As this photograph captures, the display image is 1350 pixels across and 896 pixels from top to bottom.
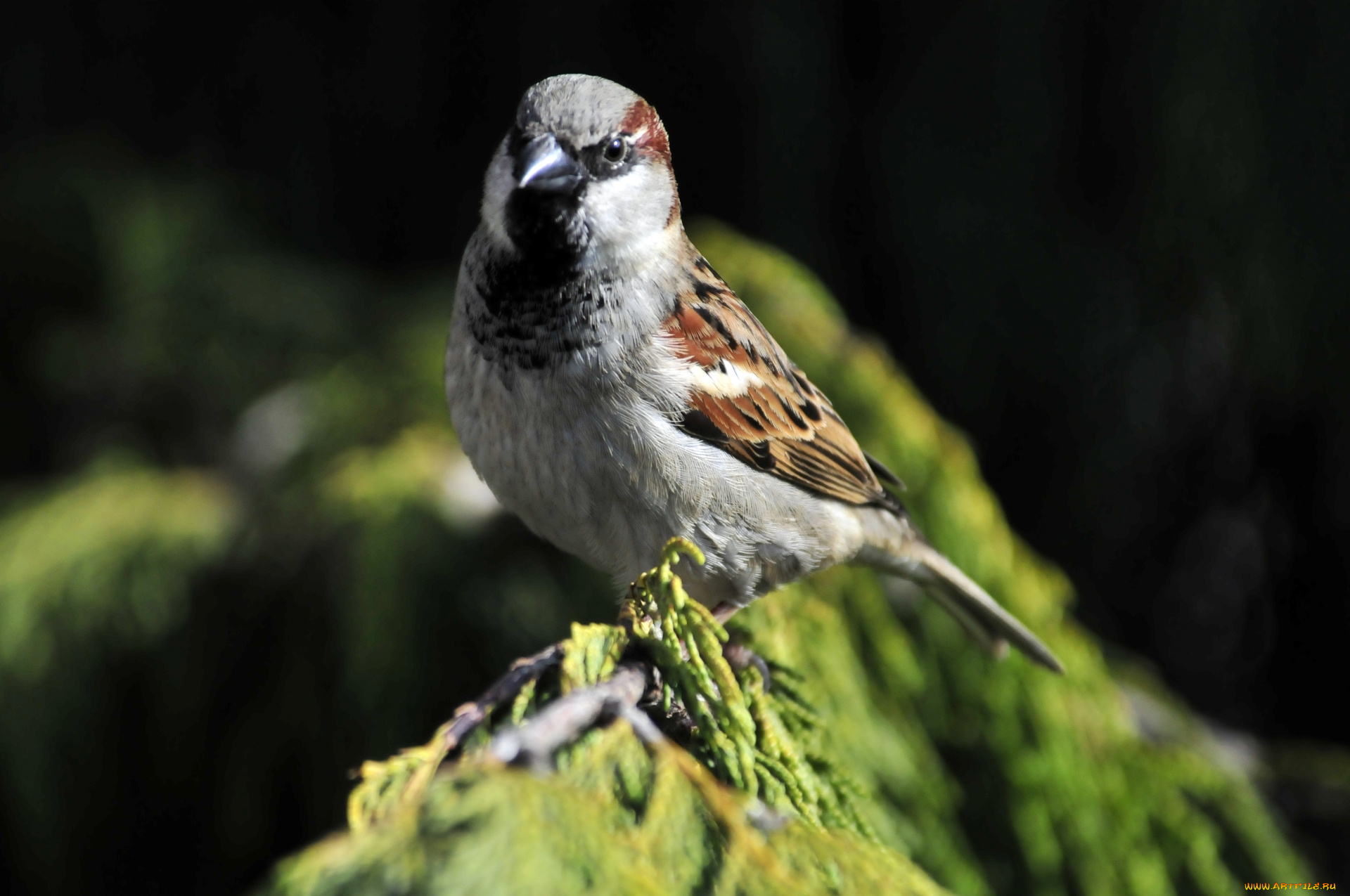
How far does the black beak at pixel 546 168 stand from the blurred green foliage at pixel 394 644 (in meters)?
0.60

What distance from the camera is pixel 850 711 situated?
148 cm

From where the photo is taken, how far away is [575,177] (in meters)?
1.28

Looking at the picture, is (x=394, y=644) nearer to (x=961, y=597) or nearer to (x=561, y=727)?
(x=961, y=597)

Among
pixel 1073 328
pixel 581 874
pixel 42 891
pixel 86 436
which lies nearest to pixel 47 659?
pixel 42 891

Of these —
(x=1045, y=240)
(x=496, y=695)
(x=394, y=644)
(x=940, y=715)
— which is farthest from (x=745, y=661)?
(x=1045, y=240)

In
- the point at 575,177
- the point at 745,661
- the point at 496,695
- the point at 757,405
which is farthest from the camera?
the point at 757,405

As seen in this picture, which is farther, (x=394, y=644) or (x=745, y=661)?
(x=394, y=644)

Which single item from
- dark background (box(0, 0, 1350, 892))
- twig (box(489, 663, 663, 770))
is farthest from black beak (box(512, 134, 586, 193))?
dark background (box(0, 0, 1350, 892))

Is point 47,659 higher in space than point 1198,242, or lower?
higher

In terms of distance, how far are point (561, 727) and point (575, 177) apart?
80cm

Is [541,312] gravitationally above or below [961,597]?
above

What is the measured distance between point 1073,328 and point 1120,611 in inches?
31.9

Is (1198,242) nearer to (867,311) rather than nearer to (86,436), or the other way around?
(867,311)

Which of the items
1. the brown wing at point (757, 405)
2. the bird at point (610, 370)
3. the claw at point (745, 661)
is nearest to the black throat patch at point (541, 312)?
the bird at point (610, 370)
